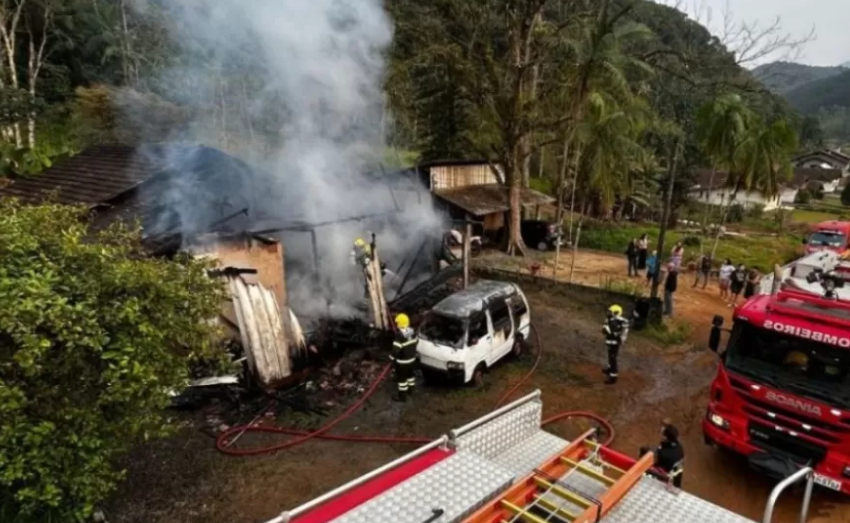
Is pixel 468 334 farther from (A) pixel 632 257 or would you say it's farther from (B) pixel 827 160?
(B) pixel 827 160

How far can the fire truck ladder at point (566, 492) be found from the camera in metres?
3.39

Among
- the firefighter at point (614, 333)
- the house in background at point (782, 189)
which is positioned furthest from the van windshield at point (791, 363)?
the house in background at point (782, 189)

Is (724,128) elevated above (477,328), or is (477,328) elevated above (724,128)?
(724,128)

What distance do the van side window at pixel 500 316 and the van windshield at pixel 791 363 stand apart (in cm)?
442

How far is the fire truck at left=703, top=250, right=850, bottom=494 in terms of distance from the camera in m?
6.20

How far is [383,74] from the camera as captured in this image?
1691 centimetres

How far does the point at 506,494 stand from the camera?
3.53 m

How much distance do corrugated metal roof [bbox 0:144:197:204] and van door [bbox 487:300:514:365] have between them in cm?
786

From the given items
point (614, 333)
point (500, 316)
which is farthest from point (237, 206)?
point (614, 333)

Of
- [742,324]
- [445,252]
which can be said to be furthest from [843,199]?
[742,324]

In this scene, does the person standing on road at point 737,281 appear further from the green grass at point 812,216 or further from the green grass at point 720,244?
the green grass at point 812,216

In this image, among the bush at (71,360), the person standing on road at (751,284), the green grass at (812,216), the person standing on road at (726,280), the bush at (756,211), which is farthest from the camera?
the bush at (756,211)

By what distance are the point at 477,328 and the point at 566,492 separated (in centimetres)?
644

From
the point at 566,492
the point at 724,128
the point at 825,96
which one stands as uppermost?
the point at 825,96
